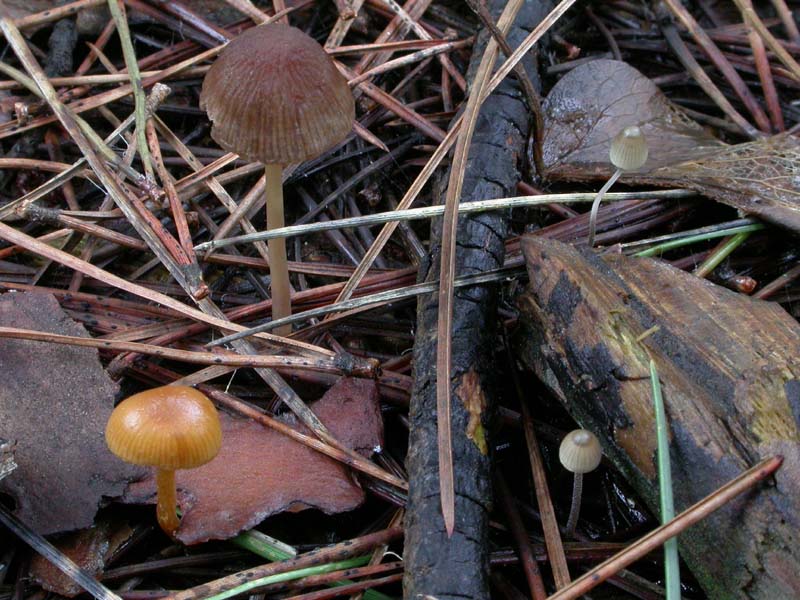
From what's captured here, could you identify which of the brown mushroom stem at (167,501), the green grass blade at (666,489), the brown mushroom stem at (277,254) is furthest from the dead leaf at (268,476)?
the green grass blade at (666,489)

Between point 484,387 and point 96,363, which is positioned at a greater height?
point 484,387

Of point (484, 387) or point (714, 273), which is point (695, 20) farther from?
point (484, 387)

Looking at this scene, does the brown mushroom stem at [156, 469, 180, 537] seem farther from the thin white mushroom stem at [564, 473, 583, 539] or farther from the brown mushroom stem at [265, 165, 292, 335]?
the thin white mushroom stem at [564, 473, 583, 539]

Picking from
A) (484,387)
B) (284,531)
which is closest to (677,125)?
(484,387)

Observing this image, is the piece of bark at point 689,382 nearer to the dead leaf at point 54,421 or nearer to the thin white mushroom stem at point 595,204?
the thin white mushroom stem at point 595,204

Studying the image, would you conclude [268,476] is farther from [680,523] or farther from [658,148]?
[658,148]

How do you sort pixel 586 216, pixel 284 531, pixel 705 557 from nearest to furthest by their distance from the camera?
pixel 705 557
pixel 284 531
pixel 586 216
